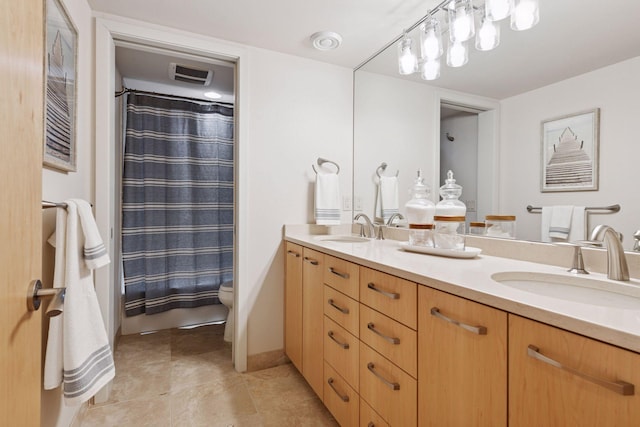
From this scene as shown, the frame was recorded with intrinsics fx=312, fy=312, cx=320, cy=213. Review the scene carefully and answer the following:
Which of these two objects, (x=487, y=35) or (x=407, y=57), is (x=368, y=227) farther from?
(x=487, y=35)

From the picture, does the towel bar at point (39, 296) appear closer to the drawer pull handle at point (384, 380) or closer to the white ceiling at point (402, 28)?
the drawer pull handle at point (384, 380)

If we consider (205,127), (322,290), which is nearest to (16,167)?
(322,290)

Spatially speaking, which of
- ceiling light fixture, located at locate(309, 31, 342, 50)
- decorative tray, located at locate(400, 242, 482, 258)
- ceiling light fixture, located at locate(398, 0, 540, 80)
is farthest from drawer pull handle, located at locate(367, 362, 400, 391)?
ceiling light fixture, located at locate(309, 31, 342, 50)

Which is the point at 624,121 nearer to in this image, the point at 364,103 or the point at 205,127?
the point at 364,103

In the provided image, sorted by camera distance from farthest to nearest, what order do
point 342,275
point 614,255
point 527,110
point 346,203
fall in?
point 346,203 → point 342,275 → point 527,110 → point 614,255

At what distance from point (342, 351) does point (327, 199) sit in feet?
3.57

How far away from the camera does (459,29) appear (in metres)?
1.53

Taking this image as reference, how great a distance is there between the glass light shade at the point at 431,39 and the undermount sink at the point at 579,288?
1.27m

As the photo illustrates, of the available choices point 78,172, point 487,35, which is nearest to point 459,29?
point 487,35

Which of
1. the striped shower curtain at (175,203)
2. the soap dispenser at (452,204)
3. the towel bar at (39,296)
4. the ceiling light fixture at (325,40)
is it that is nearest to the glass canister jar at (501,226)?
the soap dispenser at (452,204)

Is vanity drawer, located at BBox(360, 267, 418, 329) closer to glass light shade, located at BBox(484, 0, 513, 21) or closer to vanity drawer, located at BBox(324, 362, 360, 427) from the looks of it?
vanity drawer, located at BBox(324, 362, 360, 427)

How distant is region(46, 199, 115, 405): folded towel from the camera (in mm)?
1100

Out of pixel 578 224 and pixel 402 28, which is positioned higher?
pixel 402 28

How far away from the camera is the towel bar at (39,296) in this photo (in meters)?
0.62
